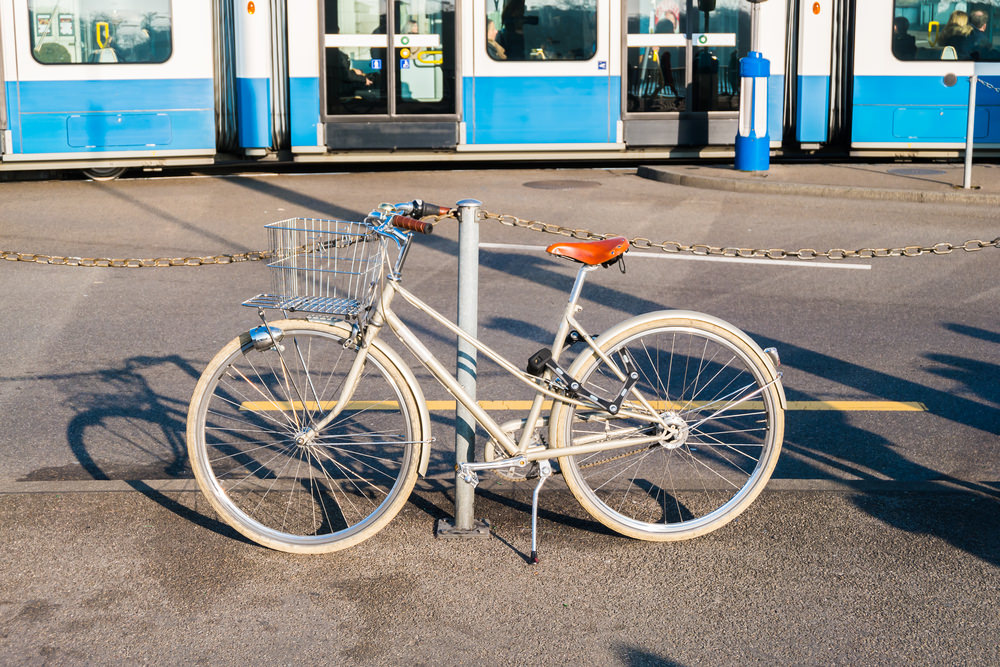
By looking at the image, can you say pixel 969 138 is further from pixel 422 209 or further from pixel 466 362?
pixel 422 209

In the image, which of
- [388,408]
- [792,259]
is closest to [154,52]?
[792,259]

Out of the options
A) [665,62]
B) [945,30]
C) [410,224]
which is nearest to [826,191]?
[665,62]

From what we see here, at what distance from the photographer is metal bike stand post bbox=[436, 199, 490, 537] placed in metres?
4.41

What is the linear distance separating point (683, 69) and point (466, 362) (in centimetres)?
1252

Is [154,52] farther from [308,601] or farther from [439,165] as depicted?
[308,601]

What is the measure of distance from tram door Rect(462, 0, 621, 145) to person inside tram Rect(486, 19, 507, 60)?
0.01 metres

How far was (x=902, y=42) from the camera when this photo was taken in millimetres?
16078

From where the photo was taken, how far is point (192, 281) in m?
9.48

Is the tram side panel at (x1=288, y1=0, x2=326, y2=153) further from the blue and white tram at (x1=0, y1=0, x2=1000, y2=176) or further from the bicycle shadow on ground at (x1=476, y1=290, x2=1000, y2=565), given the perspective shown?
the bicycle shadow on ground at (x1=476, y1=290, x2=1000, y2=565)

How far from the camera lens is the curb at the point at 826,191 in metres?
13.1

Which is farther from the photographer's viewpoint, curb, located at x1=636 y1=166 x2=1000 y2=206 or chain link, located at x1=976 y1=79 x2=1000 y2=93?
chain link, located at x1=976 y1=79 x2=1000 y2=93

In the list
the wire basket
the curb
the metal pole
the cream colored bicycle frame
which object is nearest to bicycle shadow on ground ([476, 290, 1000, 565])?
the cream colored bicycle frame

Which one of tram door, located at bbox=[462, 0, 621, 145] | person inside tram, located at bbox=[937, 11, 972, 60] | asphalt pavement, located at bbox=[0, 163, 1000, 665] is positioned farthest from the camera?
person inside tram, located at bbox=[937, 11, 972, 60]

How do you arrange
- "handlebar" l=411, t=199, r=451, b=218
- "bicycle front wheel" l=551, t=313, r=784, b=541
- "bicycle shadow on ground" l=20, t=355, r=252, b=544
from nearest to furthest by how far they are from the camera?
"handlebar" l=411, t=199, r=451, b=218, "bicycle front wheel" l=551, t=313, r=784, b=541, "bicycle shadow on ground" l=20, t=355, r=252, b=544
